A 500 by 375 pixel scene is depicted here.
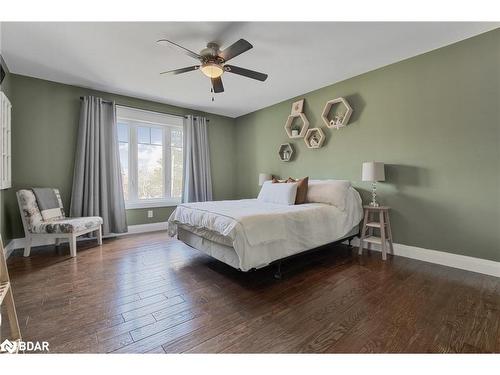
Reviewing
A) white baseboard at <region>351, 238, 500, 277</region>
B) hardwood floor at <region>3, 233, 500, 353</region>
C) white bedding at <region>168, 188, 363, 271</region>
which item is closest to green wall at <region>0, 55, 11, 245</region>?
hardwood floor at <region>3, 233, 500, 353</region>

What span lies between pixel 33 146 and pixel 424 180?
5482 millimetres

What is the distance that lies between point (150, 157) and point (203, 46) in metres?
2.71

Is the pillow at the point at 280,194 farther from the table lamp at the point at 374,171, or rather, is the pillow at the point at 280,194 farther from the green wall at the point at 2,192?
the green wall at the point at 2,192

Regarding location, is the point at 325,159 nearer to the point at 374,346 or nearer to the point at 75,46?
the point at 374,346

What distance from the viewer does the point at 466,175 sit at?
2.59 m

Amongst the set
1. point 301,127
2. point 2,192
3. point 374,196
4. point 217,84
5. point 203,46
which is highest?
point 203,46

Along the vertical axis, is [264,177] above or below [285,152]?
below

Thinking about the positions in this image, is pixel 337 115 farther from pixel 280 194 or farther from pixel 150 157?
pixel 150 157

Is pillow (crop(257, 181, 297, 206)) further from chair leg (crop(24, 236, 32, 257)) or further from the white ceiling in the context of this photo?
chair leg (crop(24, 236, 32, 257))

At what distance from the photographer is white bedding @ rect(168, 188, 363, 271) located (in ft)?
7.13

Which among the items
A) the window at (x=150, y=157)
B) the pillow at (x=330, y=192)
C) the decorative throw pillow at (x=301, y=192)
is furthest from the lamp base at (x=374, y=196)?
the window at (x=150, y=157)

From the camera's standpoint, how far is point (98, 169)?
3.86 m

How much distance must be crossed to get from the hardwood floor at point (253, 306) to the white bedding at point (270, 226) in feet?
1.02

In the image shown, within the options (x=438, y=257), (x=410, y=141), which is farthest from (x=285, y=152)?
(x=438, y=257)
